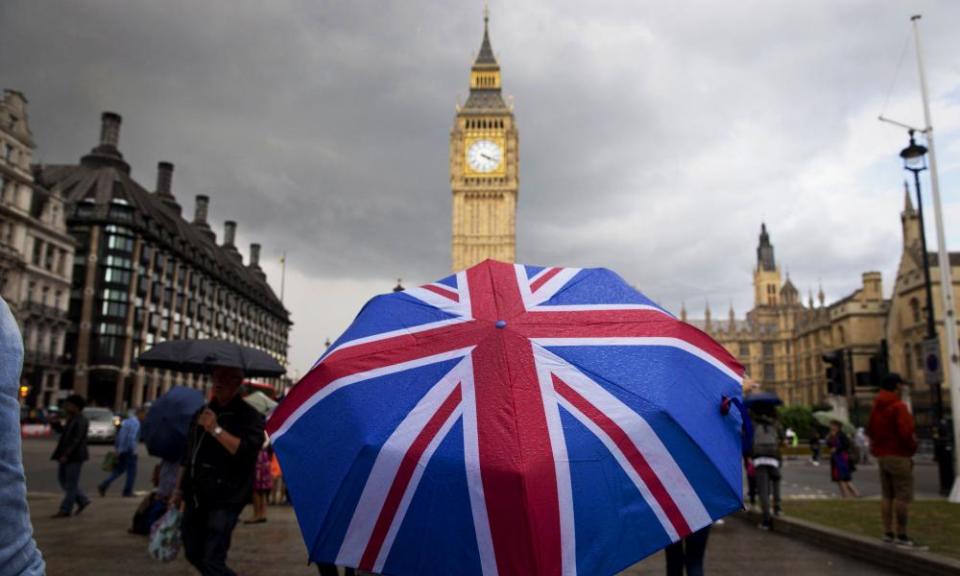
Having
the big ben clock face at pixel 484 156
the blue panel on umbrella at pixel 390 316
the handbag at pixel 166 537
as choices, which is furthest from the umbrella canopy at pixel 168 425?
the big ben clock face at pixel 484 156

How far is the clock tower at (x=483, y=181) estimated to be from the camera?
86188 millimetres

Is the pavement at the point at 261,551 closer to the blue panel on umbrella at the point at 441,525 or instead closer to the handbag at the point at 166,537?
the handbag at the point at 166,537

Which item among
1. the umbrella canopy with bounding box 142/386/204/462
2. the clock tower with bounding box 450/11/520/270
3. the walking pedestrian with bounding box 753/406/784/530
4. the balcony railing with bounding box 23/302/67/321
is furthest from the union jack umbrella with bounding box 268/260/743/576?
the clock tower with bounding box 450/11/520/270

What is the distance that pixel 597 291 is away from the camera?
3178 mm

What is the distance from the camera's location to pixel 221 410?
5137 mm

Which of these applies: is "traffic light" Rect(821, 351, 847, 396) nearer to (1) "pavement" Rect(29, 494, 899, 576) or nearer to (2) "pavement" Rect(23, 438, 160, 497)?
(1) "pavement" Rect(29, 494, 899, 576)

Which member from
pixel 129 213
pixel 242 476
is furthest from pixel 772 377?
pixel 242 476

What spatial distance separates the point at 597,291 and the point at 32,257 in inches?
2270

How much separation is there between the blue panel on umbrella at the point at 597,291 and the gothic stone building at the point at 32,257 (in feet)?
160

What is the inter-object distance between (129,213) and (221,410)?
211 feet

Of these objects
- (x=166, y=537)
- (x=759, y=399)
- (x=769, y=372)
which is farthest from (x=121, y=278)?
(x=769, y=372)

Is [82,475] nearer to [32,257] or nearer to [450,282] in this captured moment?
[450,282]

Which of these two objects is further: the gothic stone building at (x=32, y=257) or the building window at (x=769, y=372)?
the building window at (x=769, y=372)

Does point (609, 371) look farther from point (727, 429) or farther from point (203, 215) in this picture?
point (203, 215)
